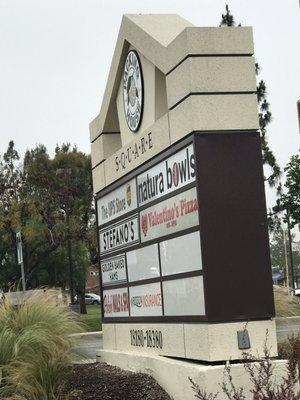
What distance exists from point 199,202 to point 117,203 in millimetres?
3744

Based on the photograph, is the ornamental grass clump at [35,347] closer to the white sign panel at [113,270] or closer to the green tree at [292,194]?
the white sign panel at [113,270]

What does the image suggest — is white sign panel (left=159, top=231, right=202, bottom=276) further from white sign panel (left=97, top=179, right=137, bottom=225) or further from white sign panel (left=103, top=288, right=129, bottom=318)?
white sign panel (left=103, top=288, right=129, bottom=318)

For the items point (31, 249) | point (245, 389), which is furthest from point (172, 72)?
point (31, 249)

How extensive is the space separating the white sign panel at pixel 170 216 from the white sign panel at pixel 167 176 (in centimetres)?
14

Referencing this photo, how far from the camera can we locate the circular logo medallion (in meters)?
10.9

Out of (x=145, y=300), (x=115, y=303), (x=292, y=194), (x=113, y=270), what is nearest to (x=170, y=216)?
(x=145, y=300)

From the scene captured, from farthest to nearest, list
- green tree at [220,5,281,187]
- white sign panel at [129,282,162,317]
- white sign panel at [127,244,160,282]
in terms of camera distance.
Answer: green tree at [220,5,281,187] < white sign panel at [127,244,160,282] < white sign panel at [129,282,162,317]

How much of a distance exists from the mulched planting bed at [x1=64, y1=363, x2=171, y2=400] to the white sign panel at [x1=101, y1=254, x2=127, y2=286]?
5.30ft

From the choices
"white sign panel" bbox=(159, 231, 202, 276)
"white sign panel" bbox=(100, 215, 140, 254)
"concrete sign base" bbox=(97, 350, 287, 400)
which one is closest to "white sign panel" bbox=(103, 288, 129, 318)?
"white sign panel" bbox=(100, 215, 140, 254)

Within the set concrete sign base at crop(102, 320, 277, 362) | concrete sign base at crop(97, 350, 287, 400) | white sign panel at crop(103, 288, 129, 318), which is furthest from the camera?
white sign panel at crop(103, 288, 129, 318)

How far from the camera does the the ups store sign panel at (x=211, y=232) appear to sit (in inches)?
316

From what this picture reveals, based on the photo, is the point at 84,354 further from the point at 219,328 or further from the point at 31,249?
the point at 31,249

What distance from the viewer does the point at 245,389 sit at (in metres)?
7.69

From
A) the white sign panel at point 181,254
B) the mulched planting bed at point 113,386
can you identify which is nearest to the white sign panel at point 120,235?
the white sign panel at point 181,254
